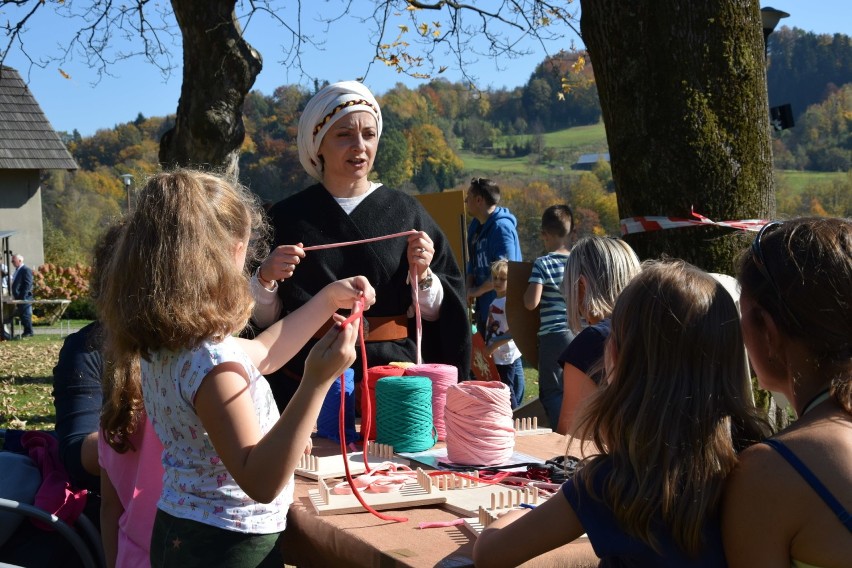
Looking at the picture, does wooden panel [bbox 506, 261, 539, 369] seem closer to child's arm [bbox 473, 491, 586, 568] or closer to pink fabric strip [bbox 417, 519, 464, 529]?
pink fabric strip [bbox 417, 519, 464, 529]

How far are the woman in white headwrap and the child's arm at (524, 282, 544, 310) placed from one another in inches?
89.3

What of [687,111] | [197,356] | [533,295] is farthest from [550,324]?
[197,356]

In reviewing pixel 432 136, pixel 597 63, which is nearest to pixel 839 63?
pixel 432 136

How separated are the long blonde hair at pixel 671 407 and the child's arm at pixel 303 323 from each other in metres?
0.89

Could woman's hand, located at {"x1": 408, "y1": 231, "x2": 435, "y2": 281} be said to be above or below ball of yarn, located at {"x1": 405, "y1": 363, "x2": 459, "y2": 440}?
above

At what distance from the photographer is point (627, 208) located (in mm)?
4219

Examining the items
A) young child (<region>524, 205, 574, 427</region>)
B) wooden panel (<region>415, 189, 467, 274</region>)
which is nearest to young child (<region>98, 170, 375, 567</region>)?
young child (<region>524, 205, 574, 427</region>)

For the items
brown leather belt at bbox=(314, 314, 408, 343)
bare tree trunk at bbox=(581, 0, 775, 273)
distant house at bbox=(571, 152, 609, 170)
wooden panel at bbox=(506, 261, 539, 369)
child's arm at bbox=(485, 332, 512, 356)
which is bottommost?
child's arm at bbox=(485, 332, 512, 356)

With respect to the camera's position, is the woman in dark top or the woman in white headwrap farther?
the woman in white headwrap

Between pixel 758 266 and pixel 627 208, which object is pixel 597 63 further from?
pixel 758 266

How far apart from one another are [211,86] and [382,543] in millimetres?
6320

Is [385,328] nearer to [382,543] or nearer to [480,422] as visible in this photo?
[480,422]

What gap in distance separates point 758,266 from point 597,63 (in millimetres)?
2904

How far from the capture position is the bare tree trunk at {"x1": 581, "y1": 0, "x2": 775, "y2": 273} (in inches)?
154
